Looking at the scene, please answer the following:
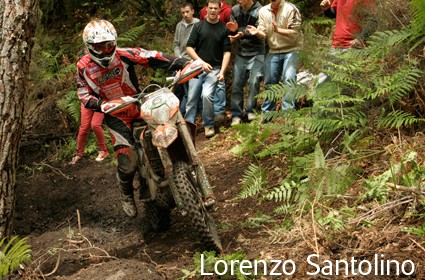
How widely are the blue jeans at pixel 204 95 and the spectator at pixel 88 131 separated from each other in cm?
152

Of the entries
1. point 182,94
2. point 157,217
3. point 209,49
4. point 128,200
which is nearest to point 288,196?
point 157,217

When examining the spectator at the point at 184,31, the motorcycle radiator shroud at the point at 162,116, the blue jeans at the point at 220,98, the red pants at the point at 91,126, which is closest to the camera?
the motorcycle radiator shroud at the point at 162,116

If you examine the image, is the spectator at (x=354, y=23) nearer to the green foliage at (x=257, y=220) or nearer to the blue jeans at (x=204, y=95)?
the green foliage at (x=257, y=220)

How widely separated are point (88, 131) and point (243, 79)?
287 centimetres

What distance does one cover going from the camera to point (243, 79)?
35.8 ft

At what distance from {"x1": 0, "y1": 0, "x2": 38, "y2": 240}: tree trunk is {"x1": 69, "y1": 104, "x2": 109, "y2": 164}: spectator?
3999 mm

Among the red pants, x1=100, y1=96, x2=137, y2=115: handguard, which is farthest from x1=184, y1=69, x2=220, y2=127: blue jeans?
x1=100, y1=96, x2=137, y2=115: handguard

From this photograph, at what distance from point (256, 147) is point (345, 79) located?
2430 millimetres

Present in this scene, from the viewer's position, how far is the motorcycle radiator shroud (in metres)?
5.94

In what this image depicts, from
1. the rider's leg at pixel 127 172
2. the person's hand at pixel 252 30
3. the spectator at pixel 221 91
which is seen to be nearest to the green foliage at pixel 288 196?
the rider's leg at pixel 127 172

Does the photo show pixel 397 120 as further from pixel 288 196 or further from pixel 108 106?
pixel 108 106

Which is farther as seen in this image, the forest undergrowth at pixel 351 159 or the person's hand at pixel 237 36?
Result: the person's hand at pixel 237 36

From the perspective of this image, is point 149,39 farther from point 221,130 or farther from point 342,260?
point 342,260

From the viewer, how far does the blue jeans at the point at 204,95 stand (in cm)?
1073
